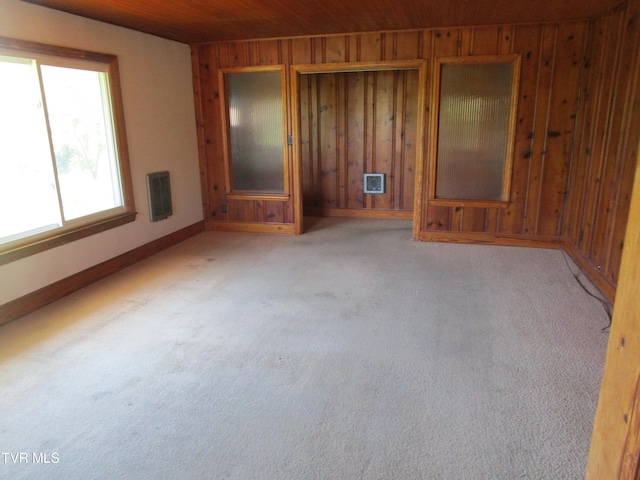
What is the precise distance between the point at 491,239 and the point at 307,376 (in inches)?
126

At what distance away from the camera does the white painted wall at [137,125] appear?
3225 mm

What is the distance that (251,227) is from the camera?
5.58 metres

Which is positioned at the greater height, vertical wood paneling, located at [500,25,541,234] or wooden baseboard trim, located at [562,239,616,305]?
vertical wood paneling, located at [500,25,541,234]

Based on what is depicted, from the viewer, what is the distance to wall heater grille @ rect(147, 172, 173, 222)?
4594 mm

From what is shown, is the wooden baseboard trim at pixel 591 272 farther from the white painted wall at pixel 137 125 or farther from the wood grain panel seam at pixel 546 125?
the white painted wall at pixel 137 125

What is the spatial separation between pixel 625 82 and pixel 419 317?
2422 mm

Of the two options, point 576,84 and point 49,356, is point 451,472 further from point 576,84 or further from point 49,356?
point 576,84

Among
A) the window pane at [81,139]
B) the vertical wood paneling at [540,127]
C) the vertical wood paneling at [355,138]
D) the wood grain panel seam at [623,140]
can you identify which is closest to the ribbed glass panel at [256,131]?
the vertical wood paneling at [355,138]

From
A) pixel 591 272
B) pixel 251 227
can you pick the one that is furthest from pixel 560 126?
pixel 251 227

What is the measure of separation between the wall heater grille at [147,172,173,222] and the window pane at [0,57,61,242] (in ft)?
3.75

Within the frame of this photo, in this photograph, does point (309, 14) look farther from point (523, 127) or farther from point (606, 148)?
point (606, 148)

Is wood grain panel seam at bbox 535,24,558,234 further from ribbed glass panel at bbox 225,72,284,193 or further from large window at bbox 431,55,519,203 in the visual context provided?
ribbed glass panel at bbox 225,72,284,193

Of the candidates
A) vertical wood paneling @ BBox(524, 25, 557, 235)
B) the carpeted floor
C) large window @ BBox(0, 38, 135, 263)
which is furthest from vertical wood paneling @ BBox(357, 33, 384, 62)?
large window @ BBox(0, 38, 135, 263)

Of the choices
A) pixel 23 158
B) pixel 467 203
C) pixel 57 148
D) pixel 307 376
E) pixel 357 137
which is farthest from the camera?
pixel 357 137
